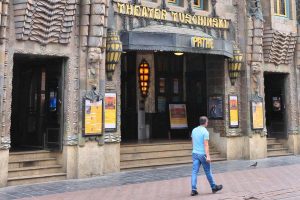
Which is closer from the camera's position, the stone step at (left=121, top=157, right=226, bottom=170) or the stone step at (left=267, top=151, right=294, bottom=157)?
the stone step at (left=121, top=157, right=226, bottom=170)

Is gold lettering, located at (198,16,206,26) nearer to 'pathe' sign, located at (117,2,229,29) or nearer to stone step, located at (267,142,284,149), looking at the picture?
'pathe' sign, located at (117,2,229,29)

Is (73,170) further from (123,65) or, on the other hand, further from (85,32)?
(123,65)

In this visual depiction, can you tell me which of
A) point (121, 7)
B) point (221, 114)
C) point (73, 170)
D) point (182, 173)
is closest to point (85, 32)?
point (121, 7)

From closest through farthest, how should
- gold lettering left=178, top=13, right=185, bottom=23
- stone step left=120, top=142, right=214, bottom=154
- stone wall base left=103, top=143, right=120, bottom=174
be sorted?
stone wall base left=103, top=143, right=120, bottom=174, stone step left=120, top=142, right=214, bottom=154, gold lettering left=178, top=13, right=185, bottom=23

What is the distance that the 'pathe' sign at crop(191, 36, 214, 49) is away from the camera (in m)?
14.7

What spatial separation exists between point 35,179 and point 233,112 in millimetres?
8829

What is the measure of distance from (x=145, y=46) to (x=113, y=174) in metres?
4.45

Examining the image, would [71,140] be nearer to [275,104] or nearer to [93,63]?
[93,63]

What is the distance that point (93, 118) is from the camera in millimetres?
13234

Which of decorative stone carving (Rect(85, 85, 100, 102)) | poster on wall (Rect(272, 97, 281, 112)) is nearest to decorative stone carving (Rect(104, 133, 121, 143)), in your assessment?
decorative stone carving (Rect(85, 85, 100, 102))

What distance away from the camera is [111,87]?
1394 centimetres

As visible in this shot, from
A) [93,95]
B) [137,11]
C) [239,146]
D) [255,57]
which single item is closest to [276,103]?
[255,57]

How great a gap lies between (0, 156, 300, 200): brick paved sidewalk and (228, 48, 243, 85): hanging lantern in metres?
4.12

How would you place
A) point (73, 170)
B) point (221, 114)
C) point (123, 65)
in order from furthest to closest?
point (123, 65) → point (221, 114) → point (73, 170)
